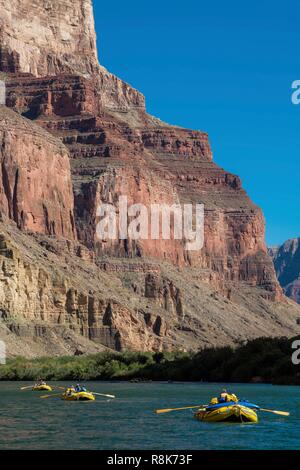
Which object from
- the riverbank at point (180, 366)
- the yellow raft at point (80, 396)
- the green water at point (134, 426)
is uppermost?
the riverbank at point (180, 366)

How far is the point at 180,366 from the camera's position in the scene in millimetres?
144500

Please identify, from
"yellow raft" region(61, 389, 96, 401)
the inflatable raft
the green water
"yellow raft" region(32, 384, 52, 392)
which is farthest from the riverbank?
the inflatable raft

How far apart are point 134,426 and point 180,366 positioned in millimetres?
73157

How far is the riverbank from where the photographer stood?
417 feet

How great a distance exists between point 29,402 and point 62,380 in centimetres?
5083

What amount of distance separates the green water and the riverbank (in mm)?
23400

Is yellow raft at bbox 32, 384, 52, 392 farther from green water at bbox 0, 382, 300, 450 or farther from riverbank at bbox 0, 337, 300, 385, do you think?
riverbank at bbox 0, 337, 300, 385

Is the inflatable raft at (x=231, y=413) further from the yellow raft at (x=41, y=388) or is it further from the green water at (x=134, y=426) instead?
the yellow raft at (x=41, y=388)

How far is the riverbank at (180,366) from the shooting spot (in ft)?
417

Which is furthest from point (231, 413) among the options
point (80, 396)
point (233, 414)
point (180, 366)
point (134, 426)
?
point (180, 366)

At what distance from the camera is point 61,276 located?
648 ft

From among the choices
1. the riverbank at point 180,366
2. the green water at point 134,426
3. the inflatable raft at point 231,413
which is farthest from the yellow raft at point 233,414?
the riverbank at point 180,366

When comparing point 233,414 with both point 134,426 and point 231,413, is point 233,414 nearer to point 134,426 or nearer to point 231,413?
point 231,413

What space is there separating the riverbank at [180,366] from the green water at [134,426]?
76.8ft
